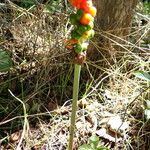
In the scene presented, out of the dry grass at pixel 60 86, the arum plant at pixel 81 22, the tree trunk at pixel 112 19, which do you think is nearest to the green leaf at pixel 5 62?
the dry grass at pixel 60 86

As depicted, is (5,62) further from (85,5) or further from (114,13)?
(85,5)

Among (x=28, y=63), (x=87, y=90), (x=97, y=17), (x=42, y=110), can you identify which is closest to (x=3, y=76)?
(x=28, y=63)

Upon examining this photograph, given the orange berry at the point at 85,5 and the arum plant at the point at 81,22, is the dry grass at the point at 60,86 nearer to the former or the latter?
the arum plant at the point at 81,22

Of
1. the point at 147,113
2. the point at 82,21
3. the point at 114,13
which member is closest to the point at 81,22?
the point at 82,21

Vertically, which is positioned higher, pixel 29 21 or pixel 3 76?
pixel 29 21

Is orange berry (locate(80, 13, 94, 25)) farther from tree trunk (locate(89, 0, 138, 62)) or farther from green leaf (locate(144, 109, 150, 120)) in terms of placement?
tree trunk (locate(89, 0, 138, 62))

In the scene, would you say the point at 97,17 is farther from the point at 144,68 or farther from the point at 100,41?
the point at 144,68
